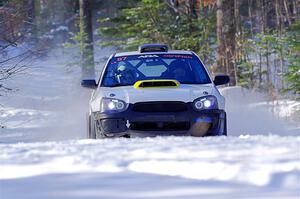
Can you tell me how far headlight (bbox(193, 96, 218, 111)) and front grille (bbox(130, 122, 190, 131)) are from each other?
0.94ft

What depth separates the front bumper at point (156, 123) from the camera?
26.5 ft

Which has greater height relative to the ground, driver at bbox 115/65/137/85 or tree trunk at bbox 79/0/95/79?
tree trunk at bbox 79/0/95/79

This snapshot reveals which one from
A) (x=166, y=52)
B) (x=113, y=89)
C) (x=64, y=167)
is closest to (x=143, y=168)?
(x=64, y=167)

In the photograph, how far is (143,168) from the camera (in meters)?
4.82

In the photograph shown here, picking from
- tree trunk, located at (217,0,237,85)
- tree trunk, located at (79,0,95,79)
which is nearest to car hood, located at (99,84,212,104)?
tree trunk, located at (217,0,237,85)

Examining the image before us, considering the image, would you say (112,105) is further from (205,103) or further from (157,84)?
(205,103)

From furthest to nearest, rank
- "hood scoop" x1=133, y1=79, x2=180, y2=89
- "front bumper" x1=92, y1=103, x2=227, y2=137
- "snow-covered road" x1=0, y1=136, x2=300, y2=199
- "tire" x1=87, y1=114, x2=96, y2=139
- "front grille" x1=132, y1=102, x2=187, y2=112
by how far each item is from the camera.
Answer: "hood scoop" x1=133, y1=79, x2=180, y2=89
"tire" x1=87, y1=114, x2=96, y2=139
"front grille" x1=132, y1=102, x2=187, y2=112
"front bumper" x1=92, y1=103, x2=227, y2=137
"snow-covered road" x1=0, y1=136, x2=300, y2=199

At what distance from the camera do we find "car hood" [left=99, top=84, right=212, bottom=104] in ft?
27.1

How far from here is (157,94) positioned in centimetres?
830

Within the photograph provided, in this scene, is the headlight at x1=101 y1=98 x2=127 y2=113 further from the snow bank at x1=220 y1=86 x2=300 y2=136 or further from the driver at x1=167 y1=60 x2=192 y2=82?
the snow bank at x1=220 y1=86 x2=300 y2=136

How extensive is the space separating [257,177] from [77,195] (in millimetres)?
1228

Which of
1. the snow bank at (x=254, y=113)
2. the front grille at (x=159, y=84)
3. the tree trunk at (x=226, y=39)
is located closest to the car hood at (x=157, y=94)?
the front grille at (x=159, y=84)

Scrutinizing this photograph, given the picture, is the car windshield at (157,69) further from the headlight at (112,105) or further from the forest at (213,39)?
the forest at (213,39)

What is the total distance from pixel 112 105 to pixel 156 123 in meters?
0.64
